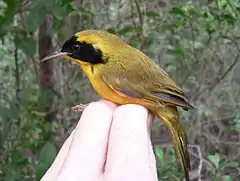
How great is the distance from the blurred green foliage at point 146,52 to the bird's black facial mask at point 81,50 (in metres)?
0.34

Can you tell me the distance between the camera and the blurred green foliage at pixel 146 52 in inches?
116

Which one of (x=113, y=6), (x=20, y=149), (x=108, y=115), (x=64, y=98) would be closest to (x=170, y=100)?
(x=108, y=115)

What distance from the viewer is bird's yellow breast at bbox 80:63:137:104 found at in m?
2.36

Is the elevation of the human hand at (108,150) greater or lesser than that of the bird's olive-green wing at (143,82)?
lesser

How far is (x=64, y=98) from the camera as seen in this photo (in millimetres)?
4008

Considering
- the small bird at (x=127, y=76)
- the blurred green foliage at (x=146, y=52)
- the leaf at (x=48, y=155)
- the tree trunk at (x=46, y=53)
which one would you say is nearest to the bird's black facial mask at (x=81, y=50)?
the small bird at (x=127, y=76)

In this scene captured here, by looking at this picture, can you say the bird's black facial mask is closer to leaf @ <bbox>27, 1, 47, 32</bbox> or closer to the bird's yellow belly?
the bird's yellow belly

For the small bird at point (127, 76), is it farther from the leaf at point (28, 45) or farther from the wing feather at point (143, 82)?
the leaf at point (28, 45)

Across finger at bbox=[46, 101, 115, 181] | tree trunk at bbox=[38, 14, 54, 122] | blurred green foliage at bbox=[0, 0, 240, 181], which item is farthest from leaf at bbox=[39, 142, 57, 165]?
tree trunk at bbox=[38, 14, 54, 122]

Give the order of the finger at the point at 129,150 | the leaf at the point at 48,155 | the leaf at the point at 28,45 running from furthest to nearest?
the leaf at the point at 28,45
the leaf at the point at 48,155
the finger at the point at 129,150

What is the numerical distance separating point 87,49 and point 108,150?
0.95 metres

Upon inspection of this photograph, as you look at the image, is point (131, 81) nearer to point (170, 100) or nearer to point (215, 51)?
point (170, 100)

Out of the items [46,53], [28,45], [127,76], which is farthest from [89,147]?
[46,53]

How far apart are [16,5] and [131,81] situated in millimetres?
820
